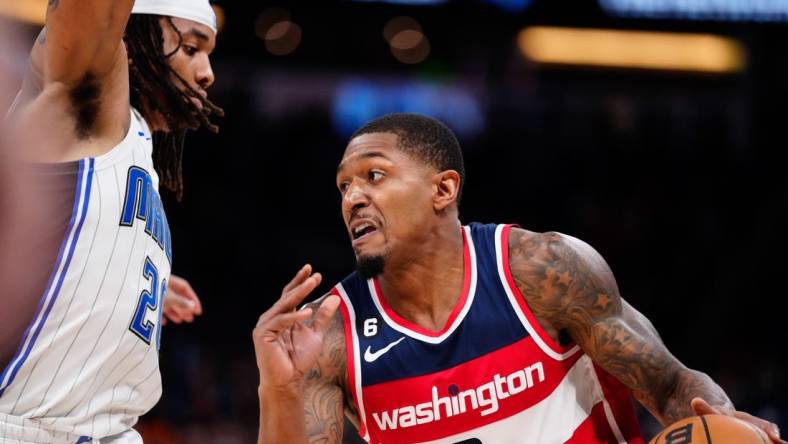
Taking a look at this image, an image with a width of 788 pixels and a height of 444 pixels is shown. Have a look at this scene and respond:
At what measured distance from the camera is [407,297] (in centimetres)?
400

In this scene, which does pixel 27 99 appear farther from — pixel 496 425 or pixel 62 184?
pixel 496 425

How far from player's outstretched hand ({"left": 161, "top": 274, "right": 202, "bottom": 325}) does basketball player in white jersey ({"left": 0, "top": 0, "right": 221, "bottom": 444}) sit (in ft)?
3.13

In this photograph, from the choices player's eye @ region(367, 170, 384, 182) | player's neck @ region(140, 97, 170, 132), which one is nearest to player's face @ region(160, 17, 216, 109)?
player's neck @ region(140, 97, 170, 132)

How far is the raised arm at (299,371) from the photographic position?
3254mm

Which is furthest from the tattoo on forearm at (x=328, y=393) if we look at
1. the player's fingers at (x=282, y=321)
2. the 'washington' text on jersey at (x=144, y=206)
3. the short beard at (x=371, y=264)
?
the 'washington' text on jersey at (x=144, y=206)

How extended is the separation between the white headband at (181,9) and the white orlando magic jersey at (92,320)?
2.09 feet

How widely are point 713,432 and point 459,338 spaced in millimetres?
1020

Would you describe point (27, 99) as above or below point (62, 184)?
above

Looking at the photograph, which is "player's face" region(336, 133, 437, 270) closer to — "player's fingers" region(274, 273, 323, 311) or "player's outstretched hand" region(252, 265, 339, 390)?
"player's outstretched hand" region(252, 265, 339, 390)

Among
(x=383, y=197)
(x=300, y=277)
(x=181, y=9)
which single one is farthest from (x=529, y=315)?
(x=181, y=9)

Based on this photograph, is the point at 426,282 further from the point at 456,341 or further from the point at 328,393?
the point at 328,393

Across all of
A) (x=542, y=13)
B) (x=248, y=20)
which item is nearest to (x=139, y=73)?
(x=542, y=13)

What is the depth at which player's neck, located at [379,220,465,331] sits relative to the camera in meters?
3.97

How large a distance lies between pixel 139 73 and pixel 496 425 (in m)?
1.76
